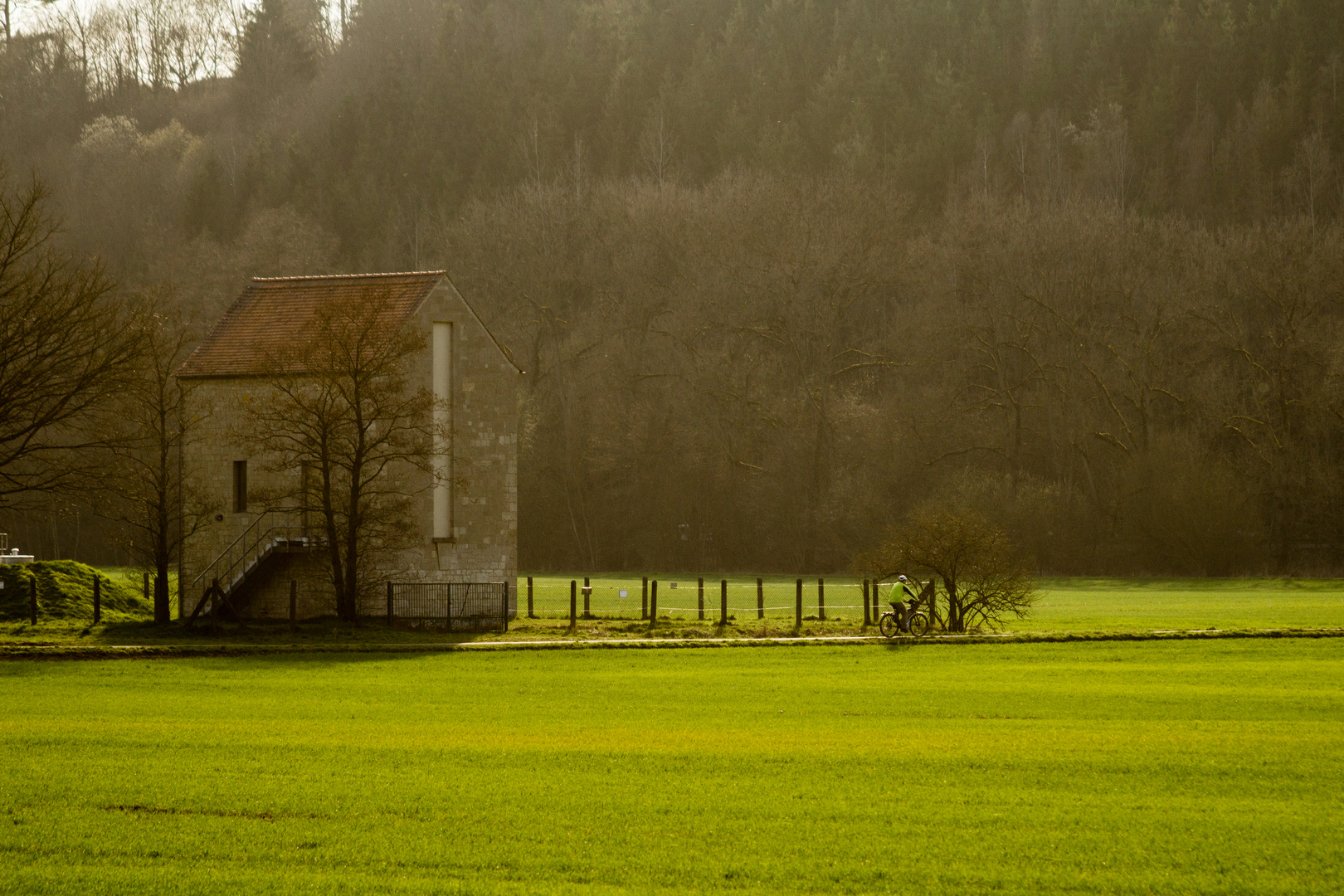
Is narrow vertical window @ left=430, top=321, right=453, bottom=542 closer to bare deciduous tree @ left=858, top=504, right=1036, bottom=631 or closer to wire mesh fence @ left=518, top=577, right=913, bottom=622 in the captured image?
wire mesh fence @ left=518, top=577, right=913, bottom=622

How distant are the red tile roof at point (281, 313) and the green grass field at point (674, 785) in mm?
17347

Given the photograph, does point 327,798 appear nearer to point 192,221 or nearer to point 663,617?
point 663,617

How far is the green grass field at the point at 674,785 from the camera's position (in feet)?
34.0

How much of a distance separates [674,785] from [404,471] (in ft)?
88.0

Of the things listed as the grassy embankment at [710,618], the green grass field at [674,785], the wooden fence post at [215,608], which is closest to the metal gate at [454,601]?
the grassy embankment at [710,618]

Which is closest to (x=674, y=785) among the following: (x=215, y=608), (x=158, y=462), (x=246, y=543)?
(x=215, y=608)

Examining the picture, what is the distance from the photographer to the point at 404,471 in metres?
39.4

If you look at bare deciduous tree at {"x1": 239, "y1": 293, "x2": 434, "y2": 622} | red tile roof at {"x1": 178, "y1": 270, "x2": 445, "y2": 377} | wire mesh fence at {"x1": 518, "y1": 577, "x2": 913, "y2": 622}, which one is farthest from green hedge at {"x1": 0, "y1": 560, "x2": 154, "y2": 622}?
wire mesh fence at {"x1": 518, "y1": 577, "x2": 913, "y2": 622}

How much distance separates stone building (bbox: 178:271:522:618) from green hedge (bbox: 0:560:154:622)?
5.00ft

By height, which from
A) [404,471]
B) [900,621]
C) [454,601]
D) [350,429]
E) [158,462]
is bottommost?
[900,621]

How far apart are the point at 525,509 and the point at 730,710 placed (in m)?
60.5

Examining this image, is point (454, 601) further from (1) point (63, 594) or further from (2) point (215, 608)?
(1) point (63, 594)

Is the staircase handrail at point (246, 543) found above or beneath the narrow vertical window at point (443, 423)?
beneath

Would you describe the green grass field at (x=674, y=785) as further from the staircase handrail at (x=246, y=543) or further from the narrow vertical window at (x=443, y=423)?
the narrow vertical window at (x=443, y=423)
